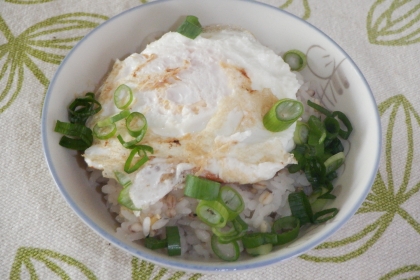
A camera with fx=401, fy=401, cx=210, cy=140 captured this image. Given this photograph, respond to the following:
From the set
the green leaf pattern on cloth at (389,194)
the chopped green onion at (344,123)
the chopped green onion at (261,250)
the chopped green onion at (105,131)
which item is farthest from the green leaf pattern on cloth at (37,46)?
the green leaf pattern on cloth at (389,194)

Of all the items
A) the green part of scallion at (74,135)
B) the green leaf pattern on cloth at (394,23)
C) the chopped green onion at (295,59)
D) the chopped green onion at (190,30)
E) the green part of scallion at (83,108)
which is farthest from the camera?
the green leaf pattern on cloth at (394,23)

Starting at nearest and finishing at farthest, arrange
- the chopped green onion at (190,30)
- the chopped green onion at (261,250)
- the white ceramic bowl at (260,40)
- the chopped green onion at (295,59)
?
the white ceramic bowl at (260,40) → the chopped green onion at (261,250) → the chopped green onion at (190,30) → the chopped green onion at (295,59)

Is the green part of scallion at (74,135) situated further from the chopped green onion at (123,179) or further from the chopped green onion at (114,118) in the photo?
the chopped green onion at (123,179)

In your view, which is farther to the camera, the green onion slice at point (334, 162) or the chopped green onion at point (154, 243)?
the green onion slice at point (334, 162)

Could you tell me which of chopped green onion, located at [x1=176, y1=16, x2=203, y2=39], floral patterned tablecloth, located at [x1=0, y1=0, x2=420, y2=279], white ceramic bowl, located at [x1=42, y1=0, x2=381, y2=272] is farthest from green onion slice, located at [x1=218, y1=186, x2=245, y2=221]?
chopped green onion, located at [x1=176, y1=16, x2=203, y2=39]

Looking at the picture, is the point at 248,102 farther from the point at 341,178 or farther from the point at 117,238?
the point at 117,238

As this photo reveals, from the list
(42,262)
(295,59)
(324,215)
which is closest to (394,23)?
(295,59)
